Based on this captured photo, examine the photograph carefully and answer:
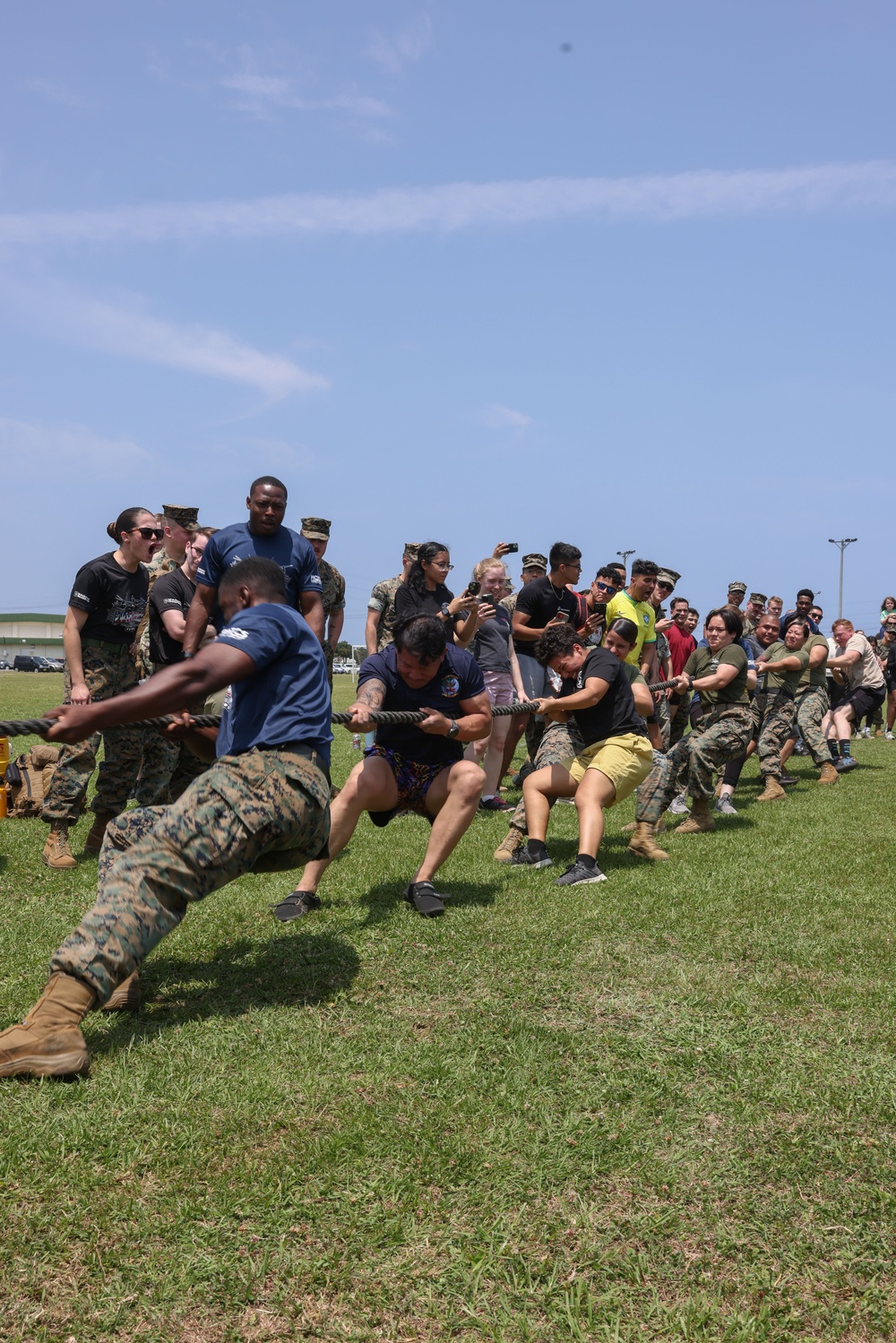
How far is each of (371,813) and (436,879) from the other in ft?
2.64

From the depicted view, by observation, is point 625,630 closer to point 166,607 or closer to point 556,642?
point 556,642

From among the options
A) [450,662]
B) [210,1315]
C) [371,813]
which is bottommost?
[210,1315]

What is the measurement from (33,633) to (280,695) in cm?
14435

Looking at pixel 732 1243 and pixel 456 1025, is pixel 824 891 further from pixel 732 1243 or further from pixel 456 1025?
pixel 732 1243

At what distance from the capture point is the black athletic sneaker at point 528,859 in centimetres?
732

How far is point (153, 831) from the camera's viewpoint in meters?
4.12

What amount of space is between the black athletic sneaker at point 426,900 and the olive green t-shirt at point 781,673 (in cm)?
743

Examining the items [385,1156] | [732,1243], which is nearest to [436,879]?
[385,1156]

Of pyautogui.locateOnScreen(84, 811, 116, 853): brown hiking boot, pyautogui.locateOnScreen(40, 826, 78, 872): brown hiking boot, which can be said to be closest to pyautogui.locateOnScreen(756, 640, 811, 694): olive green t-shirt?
pyautogui.locateOnScreen(84, 811, 116, 853): brown hiking boot

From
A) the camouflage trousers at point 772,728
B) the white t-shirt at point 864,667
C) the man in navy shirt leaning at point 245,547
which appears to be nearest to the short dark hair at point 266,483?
the man in navy shirt leaning at point 245,547

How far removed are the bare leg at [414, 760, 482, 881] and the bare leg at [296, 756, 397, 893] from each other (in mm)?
108

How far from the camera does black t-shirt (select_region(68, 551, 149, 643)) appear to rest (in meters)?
7.22

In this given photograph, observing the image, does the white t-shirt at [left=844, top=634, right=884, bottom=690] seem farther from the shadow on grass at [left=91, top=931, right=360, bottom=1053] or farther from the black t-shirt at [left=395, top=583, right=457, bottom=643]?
the shadow on grass at [left=91, top=931, right=360, bottom=1053]

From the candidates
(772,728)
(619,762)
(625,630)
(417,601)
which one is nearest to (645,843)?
(619,762)
